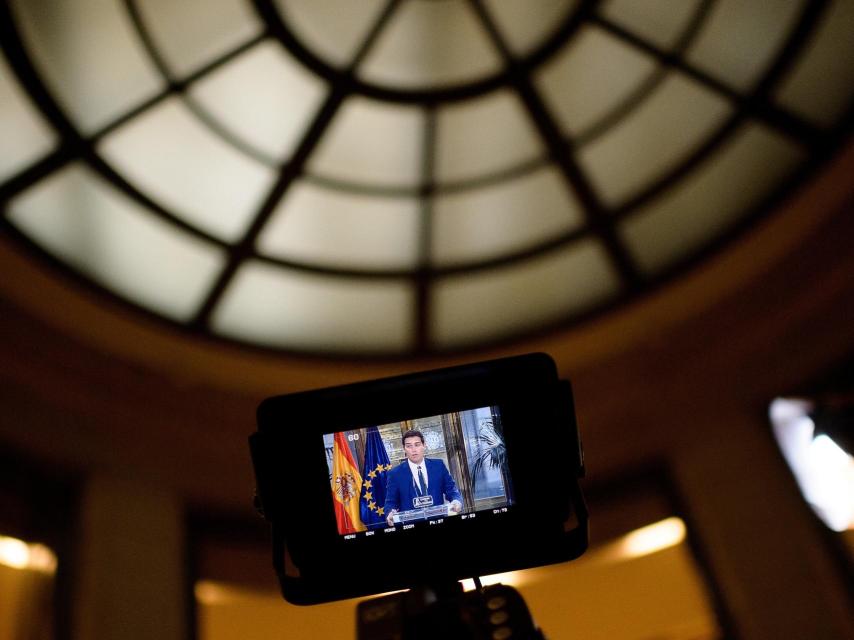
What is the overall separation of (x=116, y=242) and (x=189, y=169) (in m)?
0.38

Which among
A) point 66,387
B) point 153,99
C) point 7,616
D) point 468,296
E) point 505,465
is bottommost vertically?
point 505,465

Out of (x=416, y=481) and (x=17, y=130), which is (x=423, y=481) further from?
(x=17, y=130)

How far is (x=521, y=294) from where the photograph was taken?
10.1 ft

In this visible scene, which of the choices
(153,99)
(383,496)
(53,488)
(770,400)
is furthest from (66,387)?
(770,400)

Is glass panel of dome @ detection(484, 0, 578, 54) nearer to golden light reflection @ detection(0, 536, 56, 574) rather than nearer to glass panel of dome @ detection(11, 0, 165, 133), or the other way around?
glass panel of dome @ detection(11, 0, 165, 133)

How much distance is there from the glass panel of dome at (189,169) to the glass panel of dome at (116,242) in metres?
0.10

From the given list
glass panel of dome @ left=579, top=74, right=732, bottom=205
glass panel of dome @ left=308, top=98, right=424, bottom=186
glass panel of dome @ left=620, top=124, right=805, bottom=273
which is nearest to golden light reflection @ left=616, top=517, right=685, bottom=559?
glass panel of dome @ left=620, top=124, right=805, bottom=273

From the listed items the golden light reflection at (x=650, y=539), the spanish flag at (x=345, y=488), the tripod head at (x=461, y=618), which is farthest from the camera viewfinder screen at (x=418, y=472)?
the golden light reflection at (x=650, y=539)

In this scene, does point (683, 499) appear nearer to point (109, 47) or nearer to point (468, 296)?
point (468, 296)

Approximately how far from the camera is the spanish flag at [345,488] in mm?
1015

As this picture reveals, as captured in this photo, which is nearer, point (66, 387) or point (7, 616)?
point (7, 616)

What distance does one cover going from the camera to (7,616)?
2.12 metres

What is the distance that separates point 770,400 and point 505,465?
243 cm

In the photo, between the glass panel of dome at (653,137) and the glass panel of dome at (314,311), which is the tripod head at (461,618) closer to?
the glass panel of dome at (314,311)
